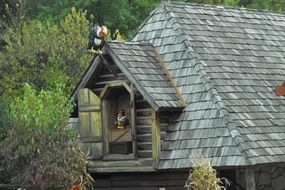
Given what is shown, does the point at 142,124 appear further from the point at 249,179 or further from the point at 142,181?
the point at 249,179

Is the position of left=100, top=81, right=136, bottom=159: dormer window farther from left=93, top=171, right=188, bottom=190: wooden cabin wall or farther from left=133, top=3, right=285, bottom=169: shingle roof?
left=133, top=3, right=285, bottom=169: shingle roof

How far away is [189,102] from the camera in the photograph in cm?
1609

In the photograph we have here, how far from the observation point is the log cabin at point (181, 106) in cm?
1512

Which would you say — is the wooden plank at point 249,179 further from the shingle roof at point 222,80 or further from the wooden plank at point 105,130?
the wooden plank at point 105,130

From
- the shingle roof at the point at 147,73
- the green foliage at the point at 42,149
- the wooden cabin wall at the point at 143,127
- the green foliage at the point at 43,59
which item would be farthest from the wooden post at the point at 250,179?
the green foliage at the point at 43,59

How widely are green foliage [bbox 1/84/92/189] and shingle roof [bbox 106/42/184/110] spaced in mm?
1737

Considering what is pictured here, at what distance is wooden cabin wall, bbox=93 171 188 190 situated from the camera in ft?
52.4

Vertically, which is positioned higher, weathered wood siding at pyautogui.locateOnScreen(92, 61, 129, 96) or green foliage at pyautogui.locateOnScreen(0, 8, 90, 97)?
green foliage at pyautogui.locateOnScreen(0, 8, 90, 97)

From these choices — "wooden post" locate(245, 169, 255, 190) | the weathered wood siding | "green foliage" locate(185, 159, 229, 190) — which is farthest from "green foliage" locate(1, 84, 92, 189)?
"wooden post" locate(245, 169, 255, 190)

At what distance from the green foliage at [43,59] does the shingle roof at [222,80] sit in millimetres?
8160

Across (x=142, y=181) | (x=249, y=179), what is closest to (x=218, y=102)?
(x=249, y=179)

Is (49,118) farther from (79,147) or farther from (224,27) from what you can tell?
(224,27)

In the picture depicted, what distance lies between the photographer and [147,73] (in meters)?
16.5

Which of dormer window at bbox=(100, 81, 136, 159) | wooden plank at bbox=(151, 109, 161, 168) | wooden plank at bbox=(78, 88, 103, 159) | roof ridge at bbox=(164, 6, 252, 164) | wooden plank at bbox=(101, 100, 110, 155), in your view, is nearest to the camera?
roof ridge at bbox=(164, 6, 252, 164)
